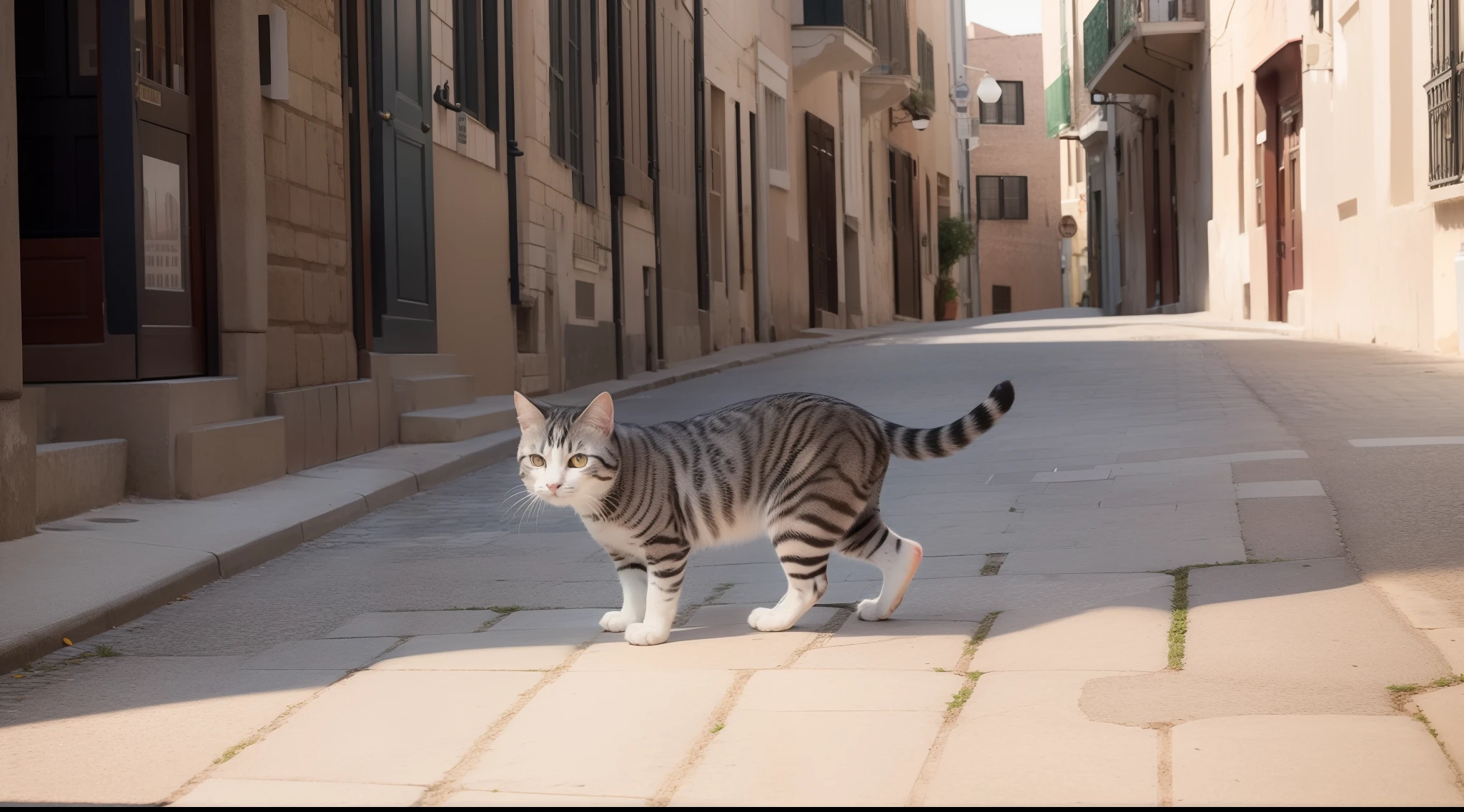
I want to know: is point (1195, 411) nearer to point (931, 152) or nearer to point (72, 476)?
point (72, 476)

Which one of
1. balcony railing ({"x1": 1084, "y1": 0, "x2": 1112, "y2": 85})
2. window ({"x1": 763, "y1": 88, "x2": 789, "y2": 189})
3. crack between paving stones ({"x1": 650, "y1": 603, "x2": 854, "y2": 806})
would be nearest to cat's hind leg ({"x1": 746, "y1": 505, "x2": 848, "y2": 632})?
crack between paving stones ({"x1": 650, "y1": 603, "x2": 854, "y2": 806})

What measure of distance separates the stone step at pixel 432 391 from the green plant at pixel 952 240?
33314 mm

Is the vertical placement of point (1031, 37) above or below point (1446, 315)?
above

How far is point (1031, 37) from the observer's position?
2226 inches

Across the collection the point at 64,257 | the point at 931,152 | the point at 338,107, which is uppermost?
the point at 931,152

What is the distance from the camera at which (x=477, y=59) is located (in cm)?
1298

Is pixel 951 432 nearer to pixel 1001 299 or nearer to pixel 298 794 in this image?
pixel 298 794

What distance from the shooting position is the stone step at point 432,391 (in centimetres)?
1062

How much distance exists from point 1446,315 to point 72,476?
10775 millimetres

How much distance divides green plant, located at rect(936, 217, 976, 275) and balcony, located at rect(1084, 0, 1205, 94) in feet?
43.7

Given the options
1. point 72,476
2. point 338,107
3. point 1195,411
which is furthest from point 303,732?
point 1195,411

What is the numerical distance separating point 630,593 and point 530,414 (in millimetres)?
658

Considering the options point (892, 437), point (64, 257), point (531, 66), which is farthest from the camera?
point (531, 66)

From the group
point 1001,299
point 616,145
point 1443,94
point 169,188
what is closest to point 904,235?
point 1001,299
